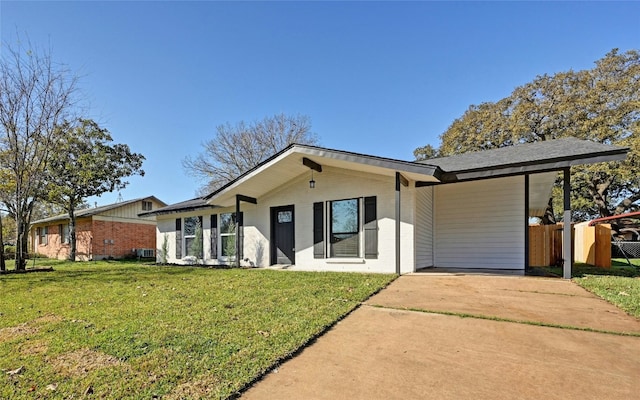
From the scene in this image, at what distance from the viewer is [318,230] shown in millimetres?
9453

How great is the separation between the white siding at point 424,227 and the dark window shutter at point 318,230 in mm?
2618

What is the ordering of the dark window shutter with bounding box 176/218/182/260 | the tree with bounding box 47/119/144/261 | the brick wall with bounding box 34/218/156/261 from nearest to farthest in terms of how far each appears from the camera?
1. the dark window shutter with bounding box 176/218/182/260
2. the tree with bounding box 47/119/144/261
3. the brick wall with bounding box 34/218/156/261

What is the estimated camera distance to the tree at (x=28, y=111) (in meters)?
9.39

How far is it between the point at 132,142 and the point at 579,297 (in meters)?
21.0

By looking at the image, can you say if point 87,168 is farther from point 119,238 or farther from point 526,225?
point 526,225

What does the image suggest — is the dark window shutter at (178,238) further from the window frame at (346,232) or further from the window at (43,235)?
the window at (43,235)

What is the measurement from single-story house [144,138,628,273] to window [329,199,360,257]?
27mm

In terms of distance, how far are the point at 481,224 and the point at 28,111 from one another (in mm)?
13319

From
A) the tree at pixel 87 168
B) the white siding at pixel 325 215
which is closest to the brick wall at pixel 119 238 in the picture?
the tree at pixel 87 168

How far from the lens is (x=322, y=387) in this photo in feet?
7.93

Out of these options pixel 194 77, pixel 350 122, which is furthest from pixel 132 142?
pixel 350 122

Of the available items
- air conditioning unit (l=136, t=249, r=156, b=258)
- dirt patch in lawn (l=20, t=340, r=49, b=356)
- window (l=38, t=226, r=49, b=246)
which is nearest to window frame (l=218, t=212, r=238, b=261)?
dirt patch in lawn (l=20, t=340, r=49, b=356)

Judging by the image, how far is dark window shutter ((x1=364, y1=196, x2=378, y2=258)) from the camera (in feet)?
27.6

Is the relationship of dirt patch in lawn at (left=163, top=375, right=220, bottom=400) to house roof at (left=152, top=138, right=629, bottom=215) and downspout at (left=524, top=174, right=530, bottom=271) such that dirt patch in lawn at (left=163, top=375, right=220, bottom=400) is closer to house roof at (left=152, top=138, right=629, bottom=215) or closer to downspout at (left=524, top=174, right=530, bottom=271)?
house roof at (left=152, top=138, right=629, bottom=215)
